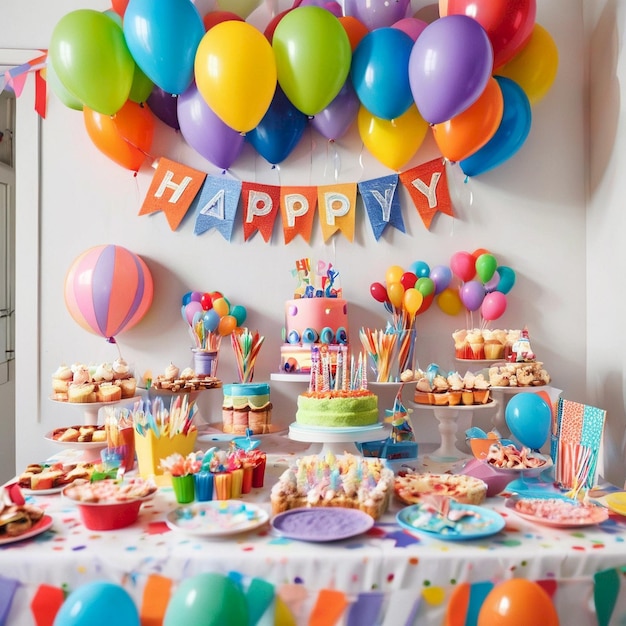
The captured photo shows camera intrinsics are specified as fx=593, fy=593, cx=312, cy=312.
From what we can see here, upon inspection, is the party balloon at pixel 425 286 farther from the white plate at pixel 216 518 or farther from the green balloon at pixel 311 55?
the white plate at pixel 216 518

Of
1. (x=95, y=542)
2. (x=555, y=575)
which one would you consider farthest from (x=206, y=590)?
(x=555, y=575)

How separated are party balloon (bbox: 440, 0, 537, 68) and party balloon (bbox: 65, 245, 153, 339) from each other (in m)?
1.46

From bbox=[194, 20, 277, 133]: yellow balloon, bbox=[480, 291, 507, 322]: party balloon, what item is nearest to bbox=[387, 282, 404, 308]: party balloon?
bbox=[480, 291, 507, 322]: party balloon

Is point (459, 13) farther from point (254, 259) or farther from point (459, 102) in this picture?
point (254, 259)

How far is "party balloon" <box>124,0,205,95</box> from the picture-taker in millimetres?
1895

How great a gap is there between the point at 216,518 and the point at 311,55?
4.72 feet

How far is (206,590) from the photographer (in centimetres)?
106

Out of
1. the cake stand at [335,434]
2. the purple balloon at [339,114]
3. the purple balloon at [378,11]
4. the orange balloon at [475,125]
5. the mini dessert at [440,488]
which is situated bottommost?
the mini dessert at [440,488]

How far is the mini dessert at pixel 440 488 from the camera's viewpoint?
4.61ft

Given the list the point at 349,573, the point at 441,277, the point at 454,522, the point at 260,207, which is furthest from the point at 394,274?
the point at 349,573

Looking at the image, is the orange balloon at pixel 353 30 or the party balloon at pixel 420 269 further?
the party balloon at pixel 420 269

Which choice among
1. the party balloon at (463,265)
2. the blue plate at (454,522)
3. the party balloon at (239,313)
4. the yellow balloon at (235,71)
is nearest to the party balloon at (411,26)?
the yellow balloon at (235,71)

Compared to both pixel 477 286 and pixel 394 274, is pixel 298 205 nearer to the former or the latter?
pixel 394 274

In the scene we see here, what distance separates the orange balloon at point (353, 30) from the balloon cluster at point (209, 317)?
1049 millimetres
